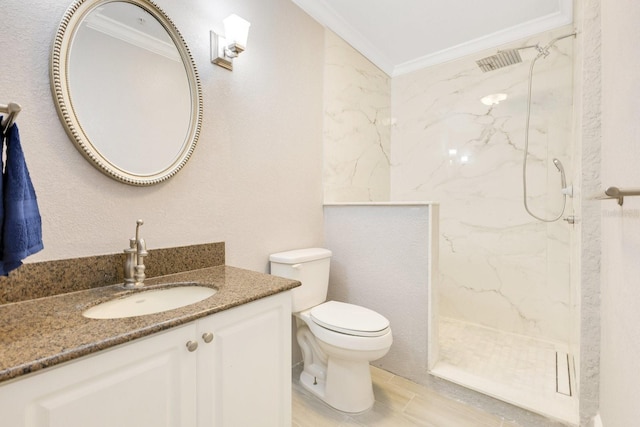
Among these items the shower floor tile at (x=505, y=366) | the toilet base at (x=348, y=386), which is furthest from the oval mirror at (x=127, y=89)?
the shower floor tile at (x=505, y=366)

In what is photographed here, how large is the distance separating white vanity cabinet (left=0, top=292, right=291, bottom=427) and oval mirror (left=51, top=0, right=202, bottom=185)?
74 centimetres

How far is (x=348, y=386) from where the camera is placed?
1614mm

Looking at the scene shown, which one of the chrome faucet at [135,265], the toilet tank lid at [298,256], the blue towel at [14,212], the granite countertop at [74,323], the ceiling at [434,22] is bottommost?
the granite countertop at [74,323]

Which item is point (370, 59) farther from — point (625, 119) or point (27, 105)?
point (27, 105)

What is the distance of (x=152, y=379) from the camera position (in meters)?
0.80

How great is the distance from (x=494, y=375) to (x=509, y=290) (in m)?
0.92

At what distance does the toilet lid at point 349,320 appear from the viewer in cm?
151

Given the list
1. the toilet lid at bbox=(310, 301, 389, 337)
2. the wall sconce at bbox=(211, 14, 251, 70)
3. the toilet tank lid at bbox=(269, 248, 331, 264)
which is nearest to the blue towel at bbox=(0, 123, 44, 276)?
the wall sconce at bbox=(211, 14, 251, 70)

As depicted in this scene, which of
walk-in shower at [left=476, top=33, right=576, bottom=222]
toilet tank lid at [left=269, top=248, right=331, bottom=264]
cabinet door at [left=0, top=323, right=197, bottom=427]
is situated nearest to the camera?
cabinet door at [left=0, top=323, right=197, bottom=427]

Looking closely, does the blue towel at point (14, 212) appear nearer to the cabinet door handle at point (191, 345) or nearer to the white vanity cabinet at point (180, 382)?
the white vanity cabinet at point (180, 382)

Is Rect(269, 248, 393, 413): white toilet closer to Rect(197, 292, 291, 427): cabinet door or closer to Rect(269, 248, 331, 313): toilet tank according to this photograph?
Rect(269, 248, 331, 313): toilet tank

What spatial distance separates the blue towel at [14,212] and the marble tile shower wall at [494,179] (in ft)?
9.30

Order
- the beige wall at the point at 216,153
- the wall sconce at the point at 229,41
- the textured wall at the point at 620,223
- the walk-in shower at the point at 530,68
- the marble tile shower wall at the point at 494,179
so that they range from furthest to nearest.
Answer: the marble tile shower wall at the point at 494,179 → the walk-in shower at the point at 530,68 → the wall sconce at the point at 229,41 → the beige wall at the point at 216,153 → the textured wall at the point at 620,223

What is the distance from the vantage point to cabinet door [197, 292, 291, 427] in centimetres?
93
